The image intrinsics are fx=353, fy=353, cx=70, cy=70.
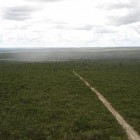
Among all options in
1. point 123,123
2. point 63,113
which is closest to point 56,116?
point 63,113

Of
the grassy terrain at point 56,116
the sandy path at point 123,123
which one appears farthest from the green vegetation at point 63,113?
the sandy path at point 123,123

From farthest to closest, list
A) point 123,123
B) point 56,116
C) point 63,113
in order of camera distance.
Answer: point 63,113 < point 56,116 < point 123,123

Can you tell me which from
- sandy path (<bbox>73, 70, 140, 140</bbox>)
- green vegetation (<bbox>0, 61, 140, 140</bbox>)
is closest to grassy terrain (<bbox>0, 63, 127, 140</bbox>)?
green vegetation (<bbox>0, 61, 140, 140</bbox>)

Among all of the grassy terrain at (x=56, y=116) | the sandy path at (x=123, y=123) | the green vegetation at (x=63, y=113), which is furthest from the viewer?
the green vegetation at (x=63, y=113)

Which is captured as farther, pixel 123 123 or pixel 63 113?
pixel 63 113

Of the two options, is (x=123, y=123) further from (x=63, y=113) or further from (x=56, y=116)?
(x=63, y=113)

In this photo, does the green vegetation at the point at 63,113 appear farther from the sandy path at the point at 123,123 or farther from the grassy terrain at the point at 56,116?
the sandy path at the point at 123,123

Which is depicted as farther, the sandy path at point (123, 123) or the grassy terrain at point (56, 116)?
the grassy terrain at point (56, 116)

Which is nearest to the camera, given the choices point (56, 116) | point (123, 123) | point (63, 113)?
point (123, 123)

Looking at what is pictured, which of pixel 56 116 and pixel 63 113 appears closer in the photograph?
pixel 56 116

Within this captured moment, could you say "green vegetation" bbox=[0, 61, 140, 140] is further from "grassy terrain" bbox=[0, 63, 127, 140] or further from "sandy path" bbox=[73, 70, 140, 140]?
"sandy path" bbox=[73, 70, 140, 140]

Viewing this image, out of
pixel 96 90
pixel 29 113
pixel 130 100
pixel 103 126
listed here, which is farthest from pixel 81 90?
pixel 103 126
